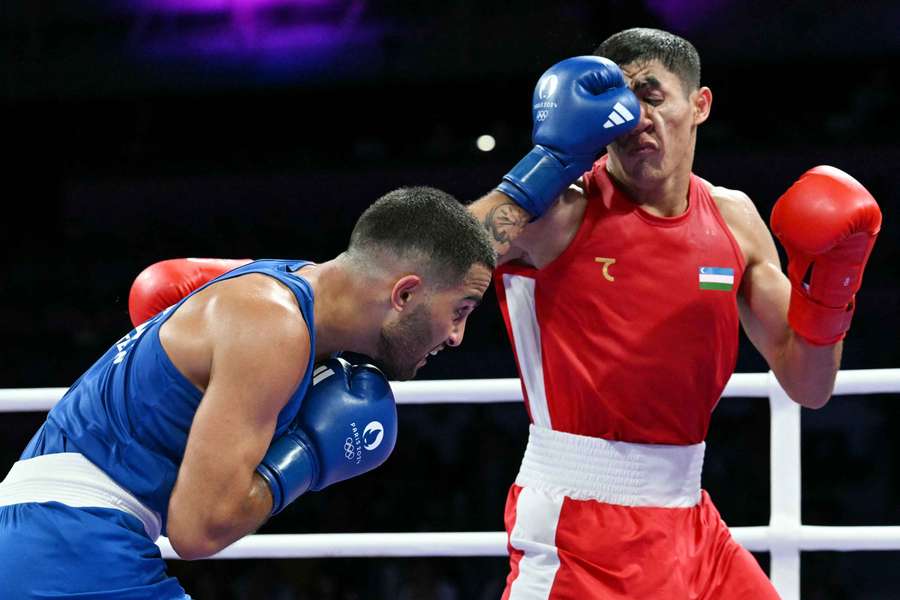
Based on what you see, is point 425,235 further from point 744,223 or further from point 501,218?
point 744,223

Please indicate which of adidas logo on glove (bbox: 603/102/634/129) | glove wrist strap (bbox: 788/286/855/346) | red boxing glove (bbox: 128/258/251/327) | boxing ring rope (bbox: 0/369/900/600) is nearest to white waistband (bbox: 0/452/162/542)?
red boxing glove (bbox: 128/258/251/327)

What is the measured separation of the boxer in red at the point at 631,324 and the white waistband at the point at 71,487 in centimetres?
84

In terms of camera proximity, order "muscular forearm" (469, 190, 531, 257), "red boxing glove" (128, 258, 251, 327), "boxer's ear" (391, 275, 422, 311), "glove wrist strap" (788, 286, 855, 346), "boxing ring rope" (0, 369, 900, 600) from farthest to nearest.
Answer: "boxing ring rope" (0, 369, 900, 600)
"red boxing glove" (128, 258, 251, 327)
"glove wrist strap" (788, 286, 855, 346)
"muscular forearm" (469, 190, 531, 257)
"boxer's ear" (391, 275, 422, 311)

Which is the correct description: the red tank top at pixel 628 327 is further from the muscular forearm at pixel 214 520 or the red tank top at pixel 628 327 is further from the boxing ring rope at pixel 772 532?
the muscular forearm at pixel 214 520

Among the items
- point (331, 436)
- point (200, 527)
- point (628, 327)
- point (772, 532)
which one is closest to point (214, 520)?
point (200, 527)

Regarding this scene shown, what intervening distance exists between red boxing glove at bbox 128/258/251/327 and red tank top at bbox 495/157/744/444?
69cm

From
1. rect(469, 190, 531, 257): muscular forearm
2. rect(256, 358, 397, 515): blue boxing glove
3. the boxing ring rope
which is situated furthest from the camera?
the boxing ring rope

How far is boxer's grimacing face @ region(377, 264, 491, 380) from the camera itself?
1.97 metres

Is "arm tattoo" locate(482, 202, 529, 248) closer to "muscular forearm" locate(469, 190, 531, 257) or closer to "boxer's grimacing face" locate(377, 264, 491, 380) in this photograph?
"muscular forearm" locate(469, 190, 531, 257)

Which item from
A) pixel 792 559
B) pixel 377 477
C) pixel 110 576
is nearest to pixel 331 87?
pixel 377 477

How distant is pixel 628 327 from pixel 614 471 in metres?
0.30

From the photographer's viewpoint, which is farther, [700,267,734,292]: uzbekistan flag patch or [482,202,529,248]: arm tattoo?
[700,267,734,292]: uzbekistan flag patch

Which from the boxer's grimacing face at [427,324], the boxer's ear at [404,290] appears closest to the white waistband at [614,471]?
the boxer's grimacing face at [427,324]

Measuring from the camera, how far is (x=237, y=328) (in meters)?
1.74
